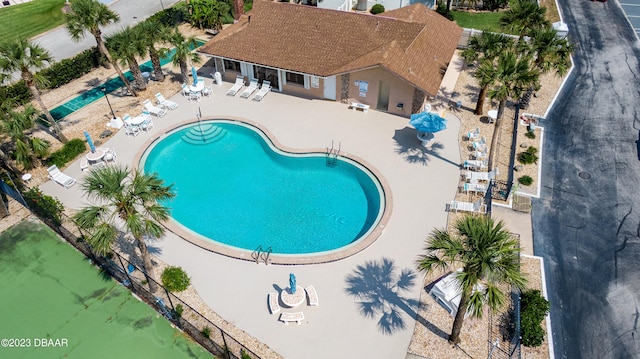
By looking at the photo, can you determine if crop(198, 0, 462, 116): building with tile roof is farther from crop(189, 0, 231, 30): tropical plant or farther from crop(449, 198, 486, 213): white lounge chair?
crop(449, 198, 486, 213): white lounge chair

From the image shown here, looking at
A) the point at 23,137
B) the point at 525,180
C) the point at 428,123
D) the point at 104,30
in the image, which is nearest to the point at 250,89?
the point at 428,123

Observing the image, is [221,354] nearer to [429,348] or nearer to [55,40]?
[429,348]

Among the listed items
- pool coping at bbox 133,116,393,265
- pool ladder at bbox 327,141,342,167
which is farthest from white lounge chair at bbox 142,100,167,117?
pool ladder at bbox 327,141,342,167

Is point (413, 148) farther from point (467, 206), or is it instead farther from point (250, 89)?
point (250, 89)

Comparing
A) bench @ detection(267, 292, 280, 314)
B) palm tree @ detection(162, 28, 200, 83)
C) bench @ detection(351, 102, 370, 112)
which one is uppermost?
palm tree @ detection(162, 28, 200, 83)

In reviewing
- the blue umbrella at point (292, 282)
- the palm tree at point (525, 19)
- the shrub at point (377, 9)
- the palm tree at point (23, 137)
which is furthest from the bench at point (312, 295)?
the shrub at point (377, 9)

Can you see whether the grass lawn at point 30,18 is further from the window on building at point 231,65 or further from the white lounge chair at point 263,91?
the white lounge chair at point 263,91
